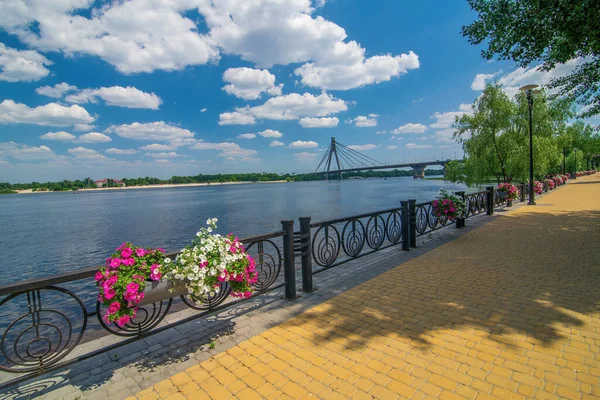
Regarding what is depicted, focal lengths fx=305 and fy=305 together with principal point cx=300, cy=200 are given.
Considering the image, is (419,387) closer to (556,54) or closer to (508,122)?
(556,54)

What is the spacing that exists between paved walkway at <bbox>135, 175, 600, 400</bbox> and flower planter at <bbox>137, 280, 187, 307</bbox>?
0.74 metres

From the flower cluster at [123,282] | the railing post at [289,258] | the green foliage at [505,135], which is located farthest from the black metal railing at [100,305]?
the green foliage at [505,135]

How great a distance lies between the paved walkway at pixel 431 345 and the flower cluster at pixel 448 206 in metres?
3.11

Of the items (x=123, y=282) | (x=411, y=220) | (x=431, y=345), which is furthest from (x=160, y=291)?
(x=411, y=220)

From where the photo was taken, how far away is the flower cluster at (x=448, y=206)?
8570 millimetres

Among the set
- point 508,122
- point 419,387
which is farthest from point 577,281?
point 508,122

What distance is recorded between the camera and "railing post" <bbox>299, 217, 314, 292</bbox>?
4684 mm

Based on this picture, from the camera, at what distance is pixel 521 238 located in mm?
8008

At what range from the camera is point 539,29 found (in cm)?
685

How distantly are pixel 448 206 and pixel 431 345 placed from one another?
620cm

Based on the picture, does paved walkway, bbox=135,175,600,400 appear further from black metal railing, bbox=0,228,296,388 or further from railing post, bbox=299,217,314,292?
black metal railing, bbox=0,228,296,388

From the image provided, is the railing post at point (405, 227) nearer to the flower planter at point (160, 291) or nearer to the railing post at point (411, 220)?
the railing post at point (411, 220)

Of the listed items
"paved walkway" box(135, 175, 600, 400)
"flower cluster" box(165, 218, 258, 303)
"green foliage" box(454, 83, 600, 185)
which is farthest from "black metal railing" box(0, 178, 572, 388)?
"green foliage" box(454, 83, 600, 185)

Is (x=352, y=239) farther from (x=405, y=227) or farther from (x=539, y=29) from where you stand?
(x=539, y=29)
